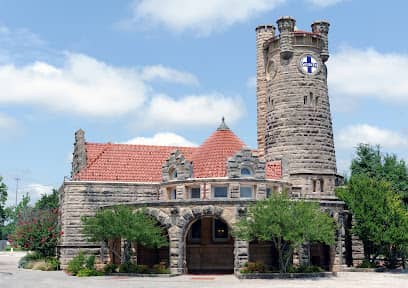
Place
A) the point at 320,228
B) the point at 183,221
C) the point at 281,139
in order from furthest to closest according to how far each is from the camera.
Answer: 1. the point at 281,139
2. the point at 183,221
3. the point at 320,228

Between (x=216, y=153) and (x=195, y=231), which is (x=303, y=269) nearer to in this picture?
(x=195, y=231)

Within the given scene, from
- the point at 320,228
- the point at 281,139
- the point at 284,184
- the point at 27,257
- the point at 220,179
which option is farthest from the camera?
the point at 27,257

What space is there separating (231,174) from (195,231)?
5254mm

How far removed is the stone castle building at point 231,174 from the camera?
40375 millimetres

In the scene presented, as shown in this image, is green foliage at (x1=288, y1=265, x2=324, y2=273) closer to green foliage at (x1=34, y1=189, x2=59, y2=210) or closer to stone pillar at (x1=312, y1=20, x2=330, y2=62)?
stone pillar at (x1=312, y1=20, x2=330, y2=62)

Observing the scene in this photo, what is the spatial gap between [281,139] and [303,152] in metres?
2.17

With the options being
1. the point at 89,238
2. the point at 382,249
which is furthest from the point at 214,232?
the point at 382,249

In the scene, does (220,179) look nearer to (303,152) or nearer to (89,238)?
(303,152)

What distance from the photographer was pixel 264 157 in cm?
4797

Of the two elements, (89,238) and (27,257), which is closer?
(89,238)

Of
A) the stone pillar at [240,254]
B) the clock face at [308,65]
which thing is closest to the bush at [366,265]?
the stone pillar at [240,254]

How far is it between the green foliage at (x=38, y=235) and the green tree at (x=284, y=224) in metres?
18.9

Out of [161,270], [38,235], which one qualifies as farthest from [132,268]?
[38,235]

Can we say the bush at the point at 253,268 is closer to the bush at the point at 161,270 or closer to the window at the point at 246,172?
the bush at the point at 161,270
